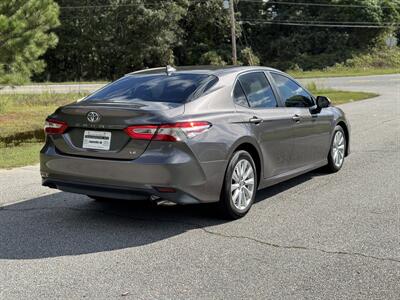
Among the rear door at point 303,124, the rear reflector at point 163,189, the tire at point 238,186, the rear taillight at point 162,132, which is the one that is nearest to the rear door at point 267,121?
the rear door at point 303,124

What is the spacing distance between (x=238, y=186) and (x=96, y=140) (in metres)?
1.55

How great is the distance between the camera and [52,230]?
5.57 meters

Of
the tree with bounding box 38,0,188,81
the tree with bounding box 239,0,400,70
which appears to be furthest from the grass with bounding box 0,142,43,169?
the tree with bounding box 239,0,400,70

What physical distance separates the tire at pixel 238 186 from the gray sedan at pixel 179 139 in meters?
0.01

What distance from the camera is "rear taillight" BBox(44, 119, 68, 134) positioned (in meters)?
5.71

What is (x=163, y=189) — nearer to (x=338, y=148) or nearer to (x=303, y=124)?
(x=303, y=124)

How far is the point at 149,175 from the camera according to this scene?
5168 millimetres

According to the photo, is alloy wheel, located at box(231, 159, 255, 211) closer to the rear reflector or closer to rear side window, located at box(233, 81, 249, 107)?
rear side window, located at box(233, 81, 249, 107)

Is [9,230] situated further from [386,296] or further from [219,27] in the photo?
[219,27]


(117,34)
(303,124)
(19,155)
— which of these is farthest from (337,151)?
(117,34)

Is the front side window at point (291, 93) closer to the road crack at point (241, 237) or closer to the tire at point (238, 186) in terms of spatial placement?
the tire at point (238, 186)

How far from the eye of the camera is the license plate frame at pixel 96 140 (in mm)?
5395

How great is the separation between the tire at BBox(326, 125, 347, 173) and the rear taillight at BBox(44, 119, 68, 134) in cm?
396

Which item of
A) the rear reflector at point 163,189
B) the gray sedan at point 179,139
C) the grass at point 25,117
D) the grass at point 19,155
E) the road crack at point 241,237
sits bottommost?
the grass at point 25,117
